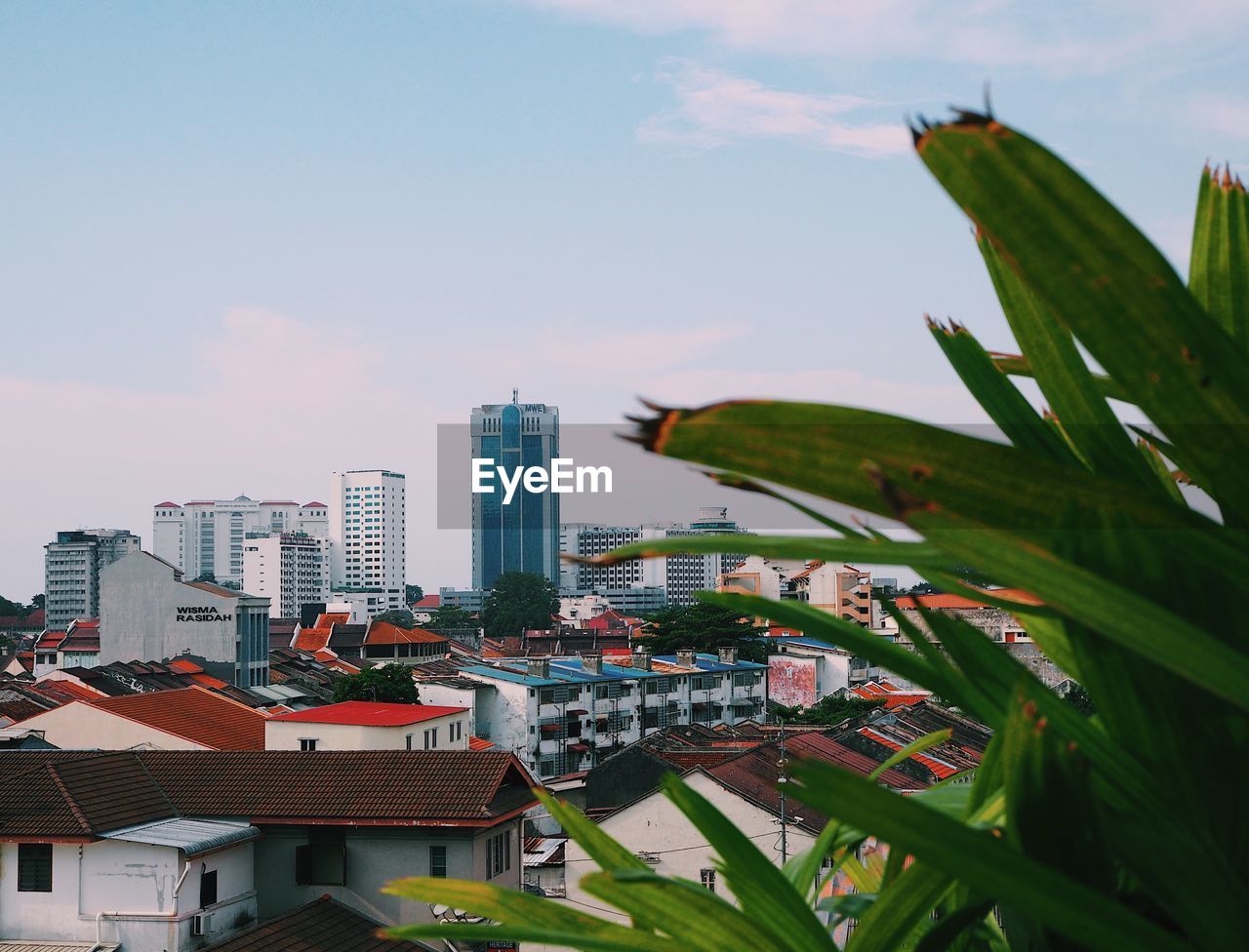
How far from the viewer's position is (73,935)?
1112 centimetres

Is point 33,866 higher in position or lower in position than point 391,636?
higher

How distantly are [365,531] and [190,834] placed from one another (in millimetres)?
105525

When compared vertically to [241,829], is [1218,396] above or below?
above

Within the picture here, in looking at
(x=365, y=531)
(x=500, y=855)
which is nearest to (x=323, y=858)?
(x=500, y=855)


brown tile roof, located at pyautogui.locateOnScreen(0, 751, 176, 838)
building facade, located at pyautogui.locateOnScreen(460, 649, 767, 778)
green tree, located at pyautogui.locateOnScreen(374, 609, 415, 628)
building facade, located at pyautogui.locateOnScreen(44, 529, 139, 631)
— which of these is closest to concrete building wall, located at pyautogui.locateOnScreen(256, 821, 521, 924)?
brown tile roof, located at pyautogui.locateOnScreen(0, 751, 176, 838)

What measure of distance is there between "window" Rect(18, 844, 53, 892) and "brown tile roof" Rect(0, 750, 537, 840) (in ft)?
0.85

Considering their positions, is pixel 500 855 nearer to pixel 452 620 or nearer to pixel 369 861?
pixel 369 861

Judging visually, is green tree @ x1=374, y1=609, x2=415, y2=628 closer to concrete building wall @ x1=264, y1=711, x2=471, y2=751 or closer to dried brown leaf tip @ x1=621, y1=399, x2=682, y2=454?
concrete building wall @ x1=264, y1=711, x2=471, y2=751

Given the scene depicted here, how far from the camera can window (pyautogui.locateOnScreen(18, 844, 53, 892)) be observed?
446 inches

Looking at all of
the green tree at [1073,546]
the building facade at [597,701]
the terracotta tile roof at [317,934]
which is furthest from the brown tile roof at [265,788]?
the building facade at [597,701]

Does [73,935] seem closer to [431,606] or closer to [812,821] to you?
[812,821]

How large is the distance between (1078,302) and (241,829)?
41.0 ft

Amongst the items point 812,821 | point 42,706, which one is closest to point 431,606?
point 42,706

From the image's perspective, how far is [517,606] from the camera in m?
73.0
